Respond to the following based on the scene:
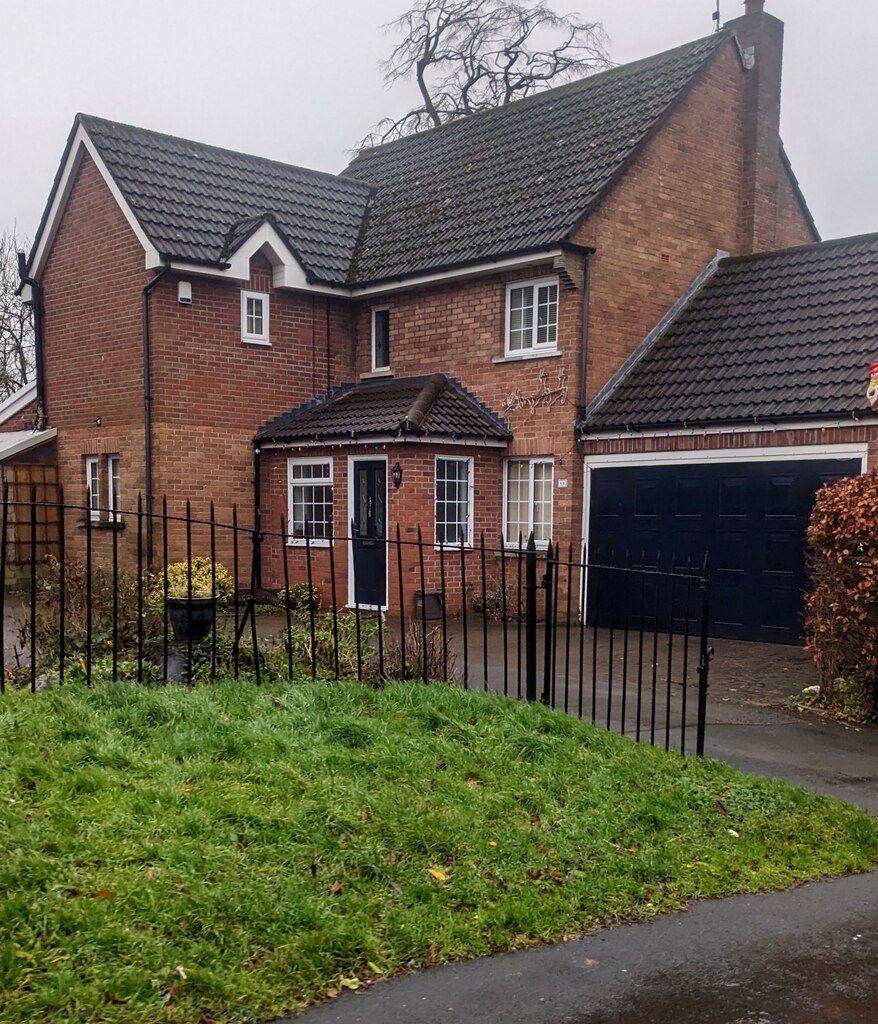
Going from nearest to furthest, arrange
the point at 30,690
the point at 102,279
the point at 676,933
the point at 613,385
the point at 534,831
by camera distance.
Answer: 1. the point at 676,933
2. the point at 534,831
3. the point at 30,690
4. the point at 613,385
5. the point at 102,279

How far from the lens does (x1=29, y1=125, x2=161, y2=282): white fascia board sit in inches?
634

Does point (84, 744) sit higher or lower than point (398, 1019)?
higher

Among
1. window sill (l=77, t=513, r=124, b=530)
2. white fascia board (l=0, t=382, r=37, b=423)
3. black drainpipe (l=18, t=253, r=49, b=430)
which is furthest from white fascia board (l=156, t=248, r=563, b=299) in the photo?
white fascia board (l=0, t=382, r=37, b=423)

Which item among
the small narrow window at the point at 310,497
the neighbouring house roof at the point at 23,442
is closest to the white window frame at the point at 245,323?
the small narrow window at the point at 310,497

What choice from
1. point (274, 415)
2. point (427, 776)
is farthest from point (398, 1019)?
point (274, 415)

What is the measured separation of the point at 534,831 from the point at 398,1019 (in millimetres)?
1771

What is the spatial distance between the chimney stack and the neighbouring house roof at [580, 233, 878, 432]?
173 centimetres

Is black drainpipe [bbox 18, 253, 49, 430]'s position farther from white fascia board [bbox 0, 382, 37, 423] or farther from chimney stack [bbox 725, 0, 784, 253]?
chimney stack [bbox 725, 0, 784, 253]

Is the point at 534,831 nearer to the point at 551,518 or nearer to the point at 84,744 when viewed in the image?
the point at 84,744

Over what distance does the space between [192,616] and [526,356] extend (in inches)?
358

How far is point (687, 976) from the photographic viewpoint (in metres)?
4.12

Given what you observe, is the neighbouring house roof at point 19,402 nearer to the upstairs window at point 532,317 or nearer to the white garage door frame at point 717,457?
the upstairs window at point 532,317

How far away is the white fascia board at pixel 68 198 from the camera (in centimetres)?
1609

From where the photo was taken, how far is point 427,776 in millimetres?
5773
